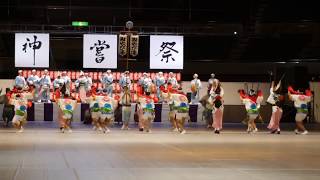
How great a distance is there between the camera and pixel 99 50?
2981 cm

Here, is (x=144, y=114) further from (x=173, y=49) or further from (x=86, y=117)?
(x=173, y=49)

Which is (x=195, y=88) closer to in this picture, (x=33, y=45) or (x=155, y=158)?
(x=33, y=45)

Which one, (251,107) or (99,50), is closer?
(251,107)

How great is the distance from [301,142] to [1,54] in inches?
794

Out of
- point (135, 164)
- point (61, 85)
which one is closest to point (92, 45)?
point (61, 85)

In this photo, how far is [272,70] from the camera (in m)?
32.6

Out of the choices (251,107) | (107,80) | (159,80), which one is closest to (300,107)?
(251,107)

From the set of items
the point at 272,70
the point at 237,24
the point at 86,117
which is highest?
the point at 237,24

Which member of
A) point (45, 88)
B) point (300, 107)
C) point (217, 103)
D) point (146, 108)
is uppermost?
point (45, 88)

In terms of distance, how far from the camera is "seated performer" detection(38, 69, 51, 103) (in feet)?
96.3

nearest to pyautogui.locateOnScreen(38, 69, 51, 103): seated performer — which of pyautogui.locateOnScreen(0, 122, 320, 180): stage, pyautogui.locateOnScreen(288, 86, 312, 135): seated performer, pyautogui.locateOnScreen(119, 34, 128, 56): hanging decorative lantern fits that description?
pyautogui.locateOnScreen(119, 34, 128, 56): hanging decorative lantern

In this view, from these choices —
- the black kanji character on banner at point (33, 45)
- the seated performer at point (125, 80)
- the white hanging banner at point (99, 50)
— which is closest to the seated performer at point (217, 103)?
the seated performer at point (125, 80)

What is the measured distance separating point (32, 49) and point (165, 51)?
6301 mm

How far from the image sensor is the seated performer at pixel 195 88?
2983 cm
